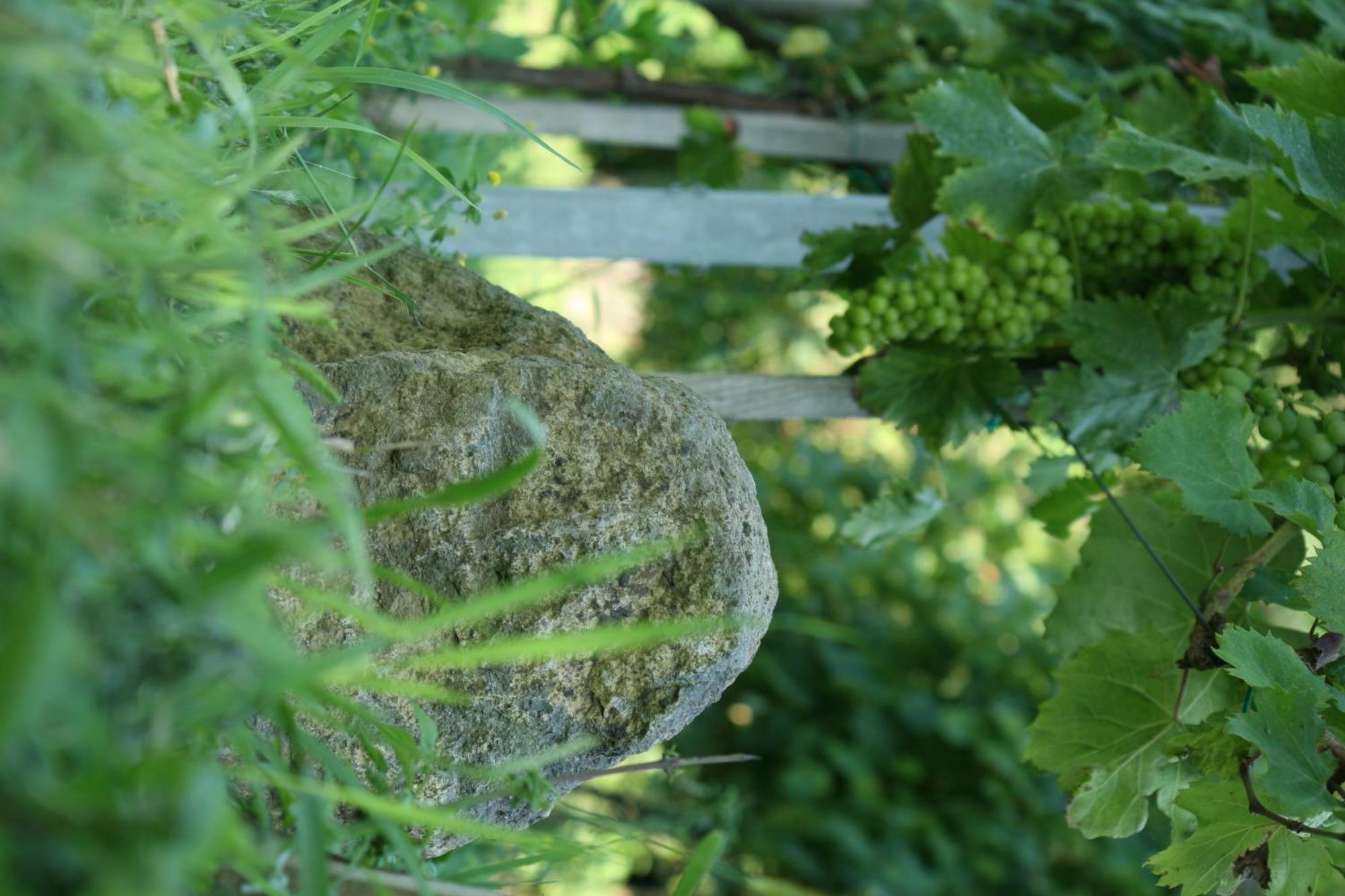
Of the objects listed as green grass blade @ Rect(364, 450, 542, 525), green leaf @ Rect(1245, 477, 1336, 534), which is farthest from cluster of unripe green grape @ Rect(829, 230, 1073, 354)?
green grass blade @ Rect(364, 450, 542, 525)

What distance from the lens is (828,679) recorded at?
2141mm

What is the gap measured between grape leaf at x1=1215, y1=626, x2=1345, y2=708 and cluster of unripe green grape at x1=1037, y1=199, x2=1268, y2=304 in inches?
12.0

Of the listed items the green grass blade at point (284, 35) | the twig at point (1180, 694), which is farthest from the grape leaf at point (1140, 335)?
the green grass blade at point (284, 35)

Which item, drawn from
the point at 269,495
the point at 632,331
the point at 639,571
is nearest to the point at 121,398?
the point at 269,495

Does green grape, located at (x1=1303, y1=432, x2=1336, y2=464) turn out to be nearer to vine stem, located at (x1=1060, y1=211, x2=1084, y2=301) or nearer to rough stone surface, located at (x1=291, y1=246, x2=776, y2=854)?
vine stem, located at (x1=1060, y1=211, x2=1084, y2=301)

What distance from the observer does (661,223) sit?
3.43ft

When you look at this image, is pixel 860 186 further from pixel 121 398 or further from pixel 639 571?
pixel 121 398

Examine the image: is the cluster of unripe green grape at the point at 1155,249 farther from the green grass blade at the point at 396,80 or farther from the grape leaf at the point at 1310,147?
the green grass blade at the point at 396,80

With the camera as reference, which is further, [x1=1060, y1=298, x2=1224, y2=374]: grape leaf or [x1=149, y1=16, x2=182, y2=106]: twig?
[x1=1060, y1=298, x2=1224, y2=374]: grape leaf

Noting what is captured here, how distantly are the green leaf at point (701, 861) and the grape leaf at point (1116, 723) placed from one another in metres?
0.44

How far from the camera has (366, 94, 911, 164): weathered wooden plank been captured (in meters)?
1.26

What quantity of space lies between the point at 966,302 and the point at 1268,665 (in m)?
0.32

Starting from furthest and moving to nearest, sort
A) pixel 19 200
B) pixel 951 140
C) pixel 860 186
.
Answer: pixel 860 186, pixel 951 140, pixel 19 200

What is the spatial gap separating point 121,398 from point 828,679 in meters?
1.96
